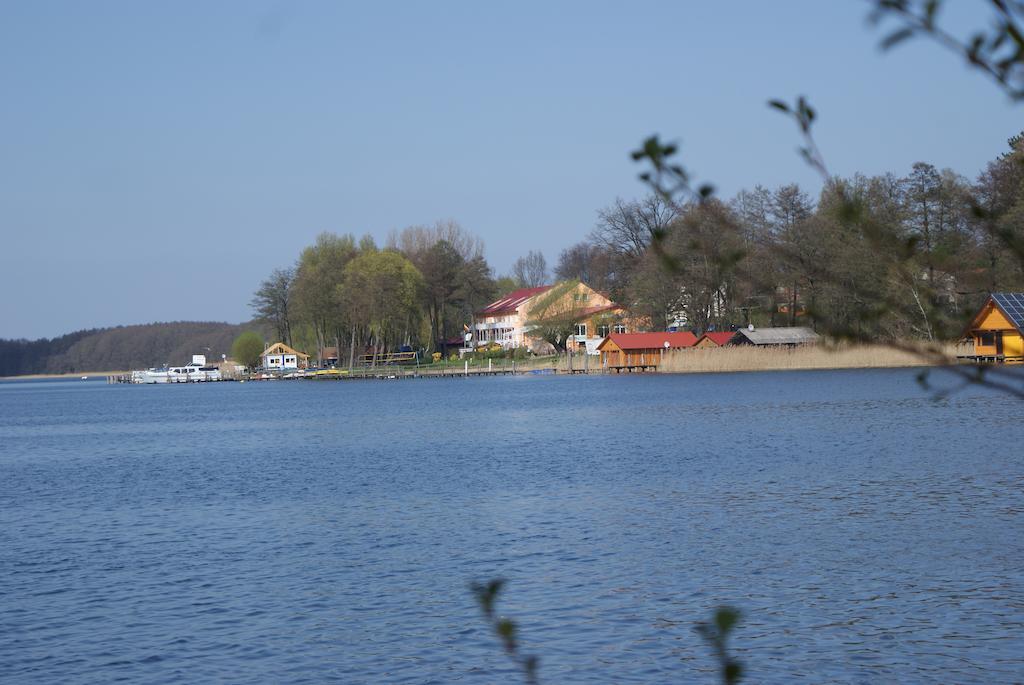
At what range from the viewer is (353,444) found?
145 ft

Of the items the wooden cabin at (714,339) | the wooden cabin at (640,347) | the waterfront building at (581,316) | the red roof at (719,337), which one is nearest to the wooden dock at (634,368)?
the wooden cabin at (640,347)

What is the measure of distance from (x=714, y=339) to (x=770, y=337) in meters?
5.41

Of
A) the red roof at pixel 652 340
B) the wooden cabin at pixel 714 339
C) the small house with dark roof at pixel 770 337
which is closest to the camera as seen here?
the small house with dark roof at pixel 770 337

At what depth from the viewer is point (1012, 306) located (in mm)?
72250

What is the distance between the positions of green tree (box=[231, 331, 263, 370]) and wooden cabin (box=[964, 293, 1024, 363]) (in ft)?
365

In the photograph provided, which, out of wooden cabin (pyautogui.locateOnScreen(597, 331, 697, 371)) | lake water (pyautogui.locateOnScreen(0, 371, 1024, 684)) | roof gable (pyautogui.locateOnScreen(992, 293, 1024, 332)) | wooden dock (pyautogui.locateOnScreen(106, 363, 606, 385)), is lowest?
lake water (pyautogui.locateOnScreen(0, 371, 1024, 684))

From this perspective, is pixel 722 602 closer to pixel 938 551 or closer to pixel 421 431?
pixel 938 551

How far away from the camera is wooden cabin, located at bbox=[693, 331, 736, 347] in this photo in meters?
90.8

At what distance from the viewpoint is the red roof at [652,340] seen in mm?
95062

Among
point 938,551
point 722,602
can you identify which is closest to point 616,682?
point 722,602

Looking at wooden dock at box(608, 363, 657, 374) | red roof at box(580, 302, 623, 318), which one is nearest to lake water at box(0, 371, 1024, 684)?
wooden dock at box(608, 363, 657, 374)

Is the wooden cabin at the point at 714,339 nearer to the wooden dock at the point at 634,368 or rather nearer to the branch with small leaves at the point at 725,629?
the wooden dock at the point at 634,368

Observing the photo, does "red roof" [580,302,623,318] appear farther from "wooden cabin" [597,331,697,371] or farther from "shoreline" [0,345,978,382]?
"shoreline" [0,345,978,382]

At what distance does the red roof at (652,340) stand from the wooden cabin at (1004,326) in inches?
1017
